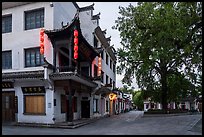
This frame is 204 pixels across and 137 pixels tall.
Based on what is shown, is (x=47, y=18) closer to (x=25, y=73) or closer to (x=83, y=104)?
(x=25, y=73)

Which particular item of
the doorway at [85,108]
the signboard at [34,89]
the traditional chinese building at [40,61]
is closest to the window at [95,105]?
the doorway at [85,108]

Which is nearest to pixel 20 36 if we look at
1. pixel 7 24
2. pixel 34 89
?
pixel 7 24

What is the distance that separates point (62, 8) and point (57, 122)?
824 cm

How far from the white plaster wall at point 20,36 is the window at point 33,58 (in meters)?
0.27

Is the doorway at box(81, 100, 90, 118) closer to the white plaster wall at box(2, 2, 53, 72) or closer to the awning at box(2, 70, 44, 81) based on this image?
the white plaster wall at box(2, 2, 53, 72)

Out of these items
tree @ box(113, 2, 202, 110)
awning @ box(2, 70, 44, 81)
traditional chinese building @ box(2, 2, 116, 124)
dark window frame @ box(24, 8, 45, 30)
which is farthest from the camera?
dark window frame @ box(24, 8, 45, 30)

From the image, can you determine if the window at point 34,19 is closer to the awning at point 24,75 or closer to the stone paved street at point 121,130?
the awning at point 24,75

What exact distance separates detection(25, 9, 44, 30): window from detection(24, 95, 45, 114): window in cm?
489

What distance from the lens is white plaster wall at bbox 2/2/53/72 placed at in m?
18.5

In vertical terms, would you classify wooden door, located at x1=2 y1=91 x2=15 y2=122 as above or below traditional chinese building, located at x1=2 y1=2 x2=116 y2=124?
below

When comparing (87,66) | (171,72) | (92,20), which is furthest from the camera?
(171,72)

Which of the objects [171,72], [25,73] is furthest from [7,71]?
[171,72]

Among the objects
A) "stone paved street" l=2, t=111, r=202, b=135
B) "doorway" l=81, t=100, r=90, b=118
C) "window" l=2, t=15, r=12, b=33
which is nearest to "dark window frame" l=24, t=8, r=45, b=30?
"window" l=2, t=15, r=12, b=33

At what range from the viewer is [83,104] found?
79.0 feet
